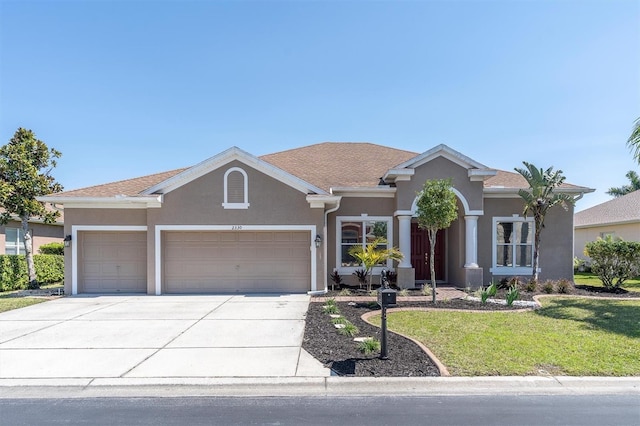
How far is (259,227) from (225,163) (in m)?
2.52

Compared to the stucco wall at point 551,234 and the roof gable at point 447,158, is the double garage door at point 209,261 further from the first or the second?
the stucco wall at point 551,234

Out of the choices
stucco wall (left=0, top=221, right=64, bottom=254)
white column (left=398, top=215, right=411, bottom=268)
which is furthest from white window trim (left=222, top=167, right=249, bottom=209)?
stucco wall (left=0, top=221, right=64, bottom=254)

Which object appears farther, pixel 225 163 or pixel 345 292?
pixel 225 163

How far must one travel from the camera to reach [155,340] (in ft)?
22.7

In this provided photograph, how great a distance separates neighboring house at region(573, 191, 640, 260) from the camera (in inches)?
775

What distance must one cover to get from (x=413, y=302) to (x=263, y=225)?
5.58 m

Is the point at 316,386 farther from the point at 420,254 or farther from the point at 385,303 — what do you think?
the point at 420,254

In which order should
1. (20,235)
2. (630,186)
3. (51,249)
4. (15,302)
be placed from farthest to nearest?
(630,186) → (51,249) → (20,235) → (15,302)

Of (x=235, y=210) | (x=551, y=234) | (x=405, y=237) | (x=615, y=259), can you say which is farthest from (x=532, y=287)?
(x=235, y=210)

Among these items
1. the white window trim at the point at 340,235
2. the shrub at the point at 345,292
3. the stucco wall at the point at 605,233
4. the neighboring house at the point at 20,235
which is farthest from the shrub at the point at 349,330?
the stucco wall at the point at 605,233

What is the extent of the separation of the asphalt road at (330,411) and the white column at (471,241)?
8.49m

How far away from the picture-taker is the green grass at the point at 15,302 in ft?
33.9

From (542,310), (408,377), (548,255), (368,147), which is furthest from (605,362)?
(368,147)

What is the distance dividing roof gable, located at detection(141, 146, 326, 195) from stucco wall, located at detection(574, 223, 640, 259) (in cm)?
1569
